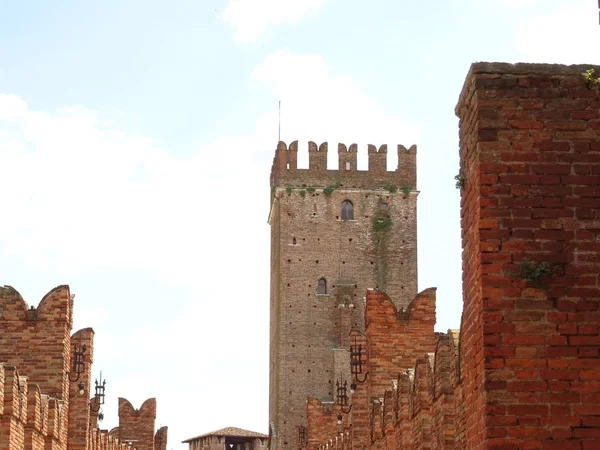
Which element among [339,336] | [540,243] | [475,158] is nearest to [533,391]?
[540,243]

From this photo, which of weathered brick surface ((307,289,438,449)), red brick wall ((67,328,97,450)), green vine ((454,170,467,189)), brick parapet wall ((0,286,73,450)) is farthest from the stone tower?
green vine ((454,170,467,189))

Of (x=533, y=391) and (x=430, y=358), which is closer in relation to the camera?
(x=533, y=391)

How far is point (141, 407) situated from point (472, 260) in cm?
3747

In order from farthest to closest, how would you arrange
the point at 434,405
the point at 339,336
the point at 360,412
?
the point at 339,336 < the point at 360,412 < the point at 434,405

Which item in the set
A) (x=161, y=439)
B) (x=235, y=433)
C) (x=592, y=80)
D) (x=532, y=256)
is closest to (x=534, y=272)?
(x=532, y=256)

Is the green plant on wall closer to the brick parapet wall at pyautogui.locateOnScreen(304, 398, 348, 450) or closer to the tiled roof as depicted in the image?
the brick parapet wall at pyautogui.locateOnScreen(304, 398, 348, 450)

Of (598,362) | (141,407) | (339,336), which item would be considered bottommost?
(598,362)

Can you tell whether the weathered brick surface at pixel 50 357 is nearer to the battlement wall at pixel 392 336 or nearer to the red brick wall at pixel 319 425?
the battlement wall at pixel 392 336

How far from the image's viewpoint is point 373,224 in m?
71.3

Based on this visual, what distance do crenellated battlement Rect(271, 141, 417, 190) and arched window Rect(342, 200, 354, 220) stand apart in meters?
1.01

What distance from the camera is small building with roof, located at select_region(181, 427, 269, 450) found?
268 ft

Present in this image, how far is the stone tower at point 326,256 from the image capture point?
69.2m

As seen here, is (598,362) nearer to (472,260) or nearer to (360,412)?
(472,260)

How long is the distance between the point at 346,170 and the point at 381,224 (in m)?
3.69
